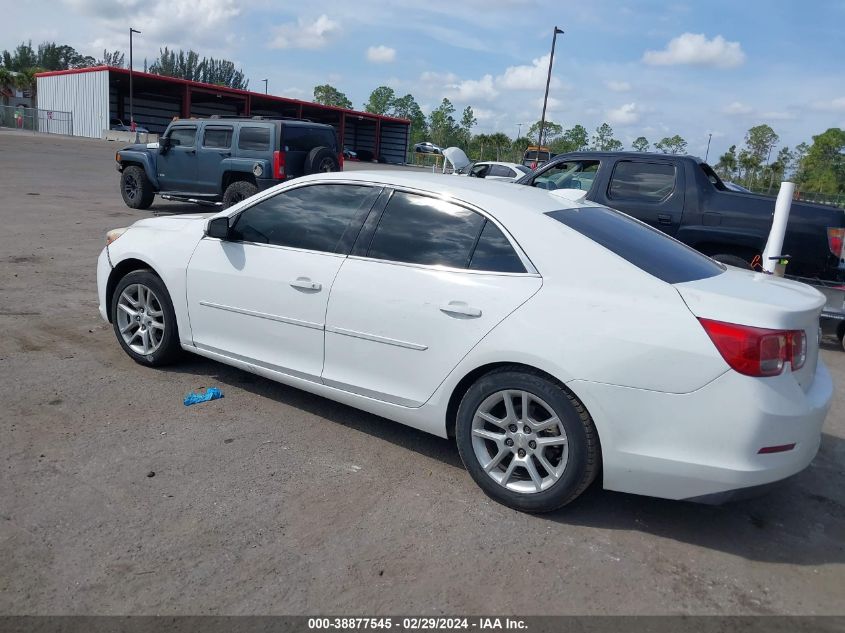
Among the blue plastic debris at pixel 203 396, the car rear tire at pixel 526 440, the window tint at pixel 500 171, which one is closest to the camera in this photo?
the car rear tire at pixel 526 440

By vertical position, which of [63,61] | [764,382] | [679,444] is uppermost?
[63,61]

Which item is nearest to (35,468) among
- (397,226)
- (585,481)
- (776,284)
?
(397,226)

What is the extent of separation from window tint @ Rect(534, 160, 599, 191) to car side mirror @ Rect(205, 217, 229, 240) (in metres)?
4.85

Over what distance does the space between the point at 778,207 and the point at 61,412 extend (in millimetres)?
6343

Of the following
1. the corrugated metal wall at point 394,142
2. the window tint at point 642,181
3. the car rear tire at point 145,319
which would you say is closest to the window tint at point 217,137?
the window tint at point 642,181

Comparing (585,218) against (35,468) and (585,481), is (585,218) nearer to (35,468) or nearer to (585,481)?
(585,481)

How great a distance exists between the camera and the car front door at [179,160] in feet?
44.6

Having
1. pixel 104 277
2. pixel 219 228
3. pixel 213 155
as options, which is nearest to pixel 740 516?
pixel 219 228

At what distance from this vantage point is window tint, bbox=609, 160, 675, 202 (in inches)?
306

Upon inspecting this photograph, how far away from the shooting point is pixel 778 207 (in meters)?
6.66

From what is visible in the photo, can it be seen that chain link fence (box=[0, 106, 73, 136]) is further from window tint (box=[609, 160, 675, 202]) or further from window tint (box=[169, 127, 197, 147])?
window tint (box=[609, 160, 675, 202])

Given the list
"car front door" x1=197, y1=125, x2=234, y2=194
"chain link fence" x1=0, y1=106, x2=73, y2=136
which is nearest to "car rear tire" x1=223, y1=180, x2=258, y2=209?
"car front door" x1=197, y1=125, x2=234, y2=194

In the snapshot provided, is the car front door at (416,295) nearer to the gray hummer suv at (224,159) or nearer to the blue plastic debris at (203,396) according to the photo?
the blue plastic debris at (203,396)

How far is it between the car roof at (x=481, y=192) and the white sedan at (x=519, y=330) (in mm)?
14
